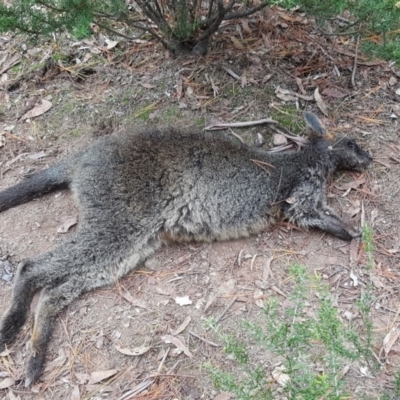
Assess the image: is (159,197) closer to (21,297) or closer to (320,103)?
(21,297)

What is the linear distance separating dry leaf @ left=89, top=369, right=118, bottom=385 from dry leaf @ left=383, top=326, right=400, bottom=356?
184 cm

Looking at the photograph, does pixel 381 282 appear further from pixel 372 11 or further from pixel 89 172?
pixel 89 172

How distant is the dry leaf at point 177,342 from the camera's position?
12.6ft

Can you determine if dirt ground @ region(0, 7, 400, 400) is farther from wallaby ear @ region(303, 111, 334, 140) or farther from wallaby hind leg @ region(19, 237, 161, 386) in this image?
wallaby ear @ region(303, 111, 334, 140)

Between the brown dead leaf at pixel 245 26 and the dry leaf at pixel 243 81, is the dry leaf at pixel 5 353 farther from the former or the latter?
the brown dead leaf at pixel 245 26

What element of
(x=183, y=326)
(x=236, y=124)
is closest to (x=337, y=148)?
(x=236, y=124)

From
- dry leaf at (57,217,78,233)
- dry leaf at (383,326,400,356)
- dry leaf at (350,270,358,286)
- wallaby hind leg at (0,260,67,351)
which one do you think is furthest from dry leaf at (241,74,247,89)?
dry leaf at (383,326,400,356)

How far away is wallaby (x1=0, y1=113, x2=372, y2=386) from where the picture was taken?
424 cm

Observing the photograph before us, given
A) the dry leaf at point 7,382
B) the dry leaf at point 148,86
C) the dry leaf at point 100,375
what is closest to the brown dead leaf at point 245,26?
the dry leaf at point 148,86

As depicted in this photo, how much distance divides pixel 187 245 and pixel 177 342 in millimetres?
982

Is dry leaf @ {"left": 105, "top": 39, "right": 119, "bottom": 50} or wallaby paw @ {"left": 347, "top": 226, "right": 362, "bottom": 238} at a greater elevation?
dry leaf @ {"left": 105, "top": 39, "right": 119, "bottom": 50}

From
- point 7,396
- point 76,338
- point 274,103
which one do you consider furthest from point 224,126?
point 7,396

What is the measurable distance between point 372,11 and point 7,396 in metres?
3.99

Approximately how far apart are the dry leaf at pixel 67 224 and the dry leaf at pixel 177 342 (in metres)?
1.34
